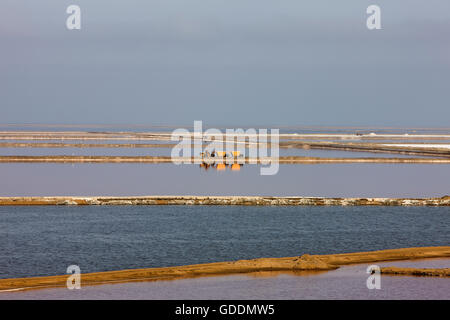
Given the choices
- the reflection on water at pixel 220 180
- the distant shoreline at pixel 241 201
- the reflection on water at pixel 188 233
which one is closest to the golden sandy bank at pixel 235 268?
the reflection on water at pixel 188 233

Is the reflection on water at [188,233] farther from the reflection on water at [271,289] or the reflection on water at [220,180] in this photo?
the reflection on water at [220,180]

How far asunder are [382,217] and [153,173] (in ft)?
82.3

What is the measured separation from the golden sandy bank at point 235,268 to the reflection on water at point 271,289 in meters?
0.46

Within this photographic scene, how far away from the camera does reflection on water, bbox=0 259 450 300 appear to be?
16.8 metres

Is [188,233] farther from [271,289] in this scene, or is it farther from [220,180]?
[220,180]

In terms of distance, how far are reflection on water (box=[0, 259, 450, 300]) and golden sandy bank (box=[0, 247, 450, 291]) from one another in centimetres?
46

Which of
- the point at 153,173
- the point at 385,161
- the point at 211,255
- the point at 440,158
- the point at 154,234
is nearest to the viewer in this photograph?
the point at 211,255

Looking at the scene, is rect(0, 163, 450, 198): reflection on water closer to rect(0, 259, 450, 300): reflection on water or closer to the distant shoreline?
the distant shoreline

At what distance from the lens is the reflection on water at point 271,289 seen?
55.1ft

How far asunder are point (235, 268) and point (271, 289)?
2.10 metres

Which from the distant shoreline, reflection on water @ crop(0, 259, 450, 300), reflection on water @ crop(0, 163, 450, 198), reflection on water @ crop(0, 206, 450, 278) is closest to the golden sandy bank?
reflection on water @ crop(0, 259, 450, 300)

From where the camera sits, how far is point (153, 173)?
174ft
